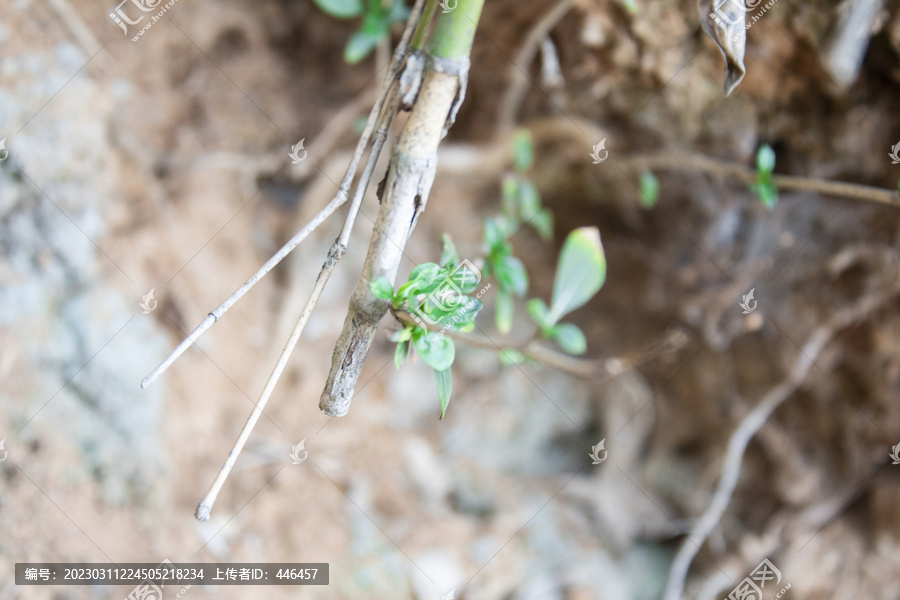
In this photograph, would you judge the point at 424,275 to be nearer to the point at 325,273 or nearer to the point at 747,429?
the point at 325,273

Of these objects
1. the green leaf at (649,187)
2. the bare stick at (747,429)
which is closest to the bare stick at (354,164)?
the green leaf at (649,187)

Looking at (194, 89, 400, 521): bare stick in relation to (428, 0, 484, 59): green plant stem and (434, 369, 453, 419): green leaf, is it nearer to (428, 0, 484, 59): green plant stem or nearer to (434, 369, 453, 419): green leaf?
(428, 0, 484, 59): green plant stem

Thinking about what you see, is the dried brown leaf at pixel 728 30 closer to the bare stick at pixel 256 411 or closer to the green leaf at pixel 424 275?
the green leaf at pixel 424 275

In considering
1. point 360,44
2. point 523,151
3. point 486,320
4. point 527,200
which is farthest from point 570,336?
point 486,320

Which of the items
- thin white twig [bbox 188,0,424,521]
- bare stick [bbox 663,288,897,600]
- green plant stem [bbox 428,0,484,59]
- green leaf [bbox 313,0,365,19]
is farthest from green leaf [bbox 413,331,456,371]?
bare stick [bbox 663,288,897,600]
